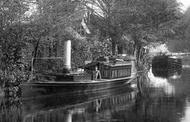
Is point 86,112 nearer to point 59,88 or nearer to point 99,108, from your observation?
point 99,108

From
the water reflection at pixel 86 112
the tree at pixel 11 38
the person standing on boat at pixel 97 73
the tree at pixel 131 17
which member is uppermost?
the tree at pixel 131 17

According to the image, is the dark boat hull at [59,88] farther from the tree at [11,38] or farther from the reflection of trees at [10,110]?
the reflection of trees at [10,110]

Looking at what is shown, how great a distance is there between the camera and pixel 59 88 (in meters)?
25.5

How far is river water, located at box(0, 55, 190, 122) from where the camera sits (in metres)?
18.0

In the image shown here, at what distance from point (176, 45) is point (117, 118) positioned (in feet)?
263

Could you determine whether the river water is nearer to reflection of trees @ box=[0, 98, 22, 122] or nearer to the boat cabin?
reflection of trees @ box=[0, 98, 22, 122]

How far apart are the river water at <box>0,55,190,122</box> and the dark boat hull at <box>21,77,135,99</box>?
415 millimetres

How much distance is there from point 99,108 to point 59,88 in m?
4.98

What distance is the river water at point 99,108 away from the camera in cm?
1802

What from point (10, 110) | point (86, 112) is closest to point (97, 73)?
point (86, 112)

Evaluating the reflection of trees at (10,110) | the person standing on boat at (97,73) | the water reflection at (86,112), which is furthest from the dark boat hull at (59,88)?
the water reflection at (86,112)

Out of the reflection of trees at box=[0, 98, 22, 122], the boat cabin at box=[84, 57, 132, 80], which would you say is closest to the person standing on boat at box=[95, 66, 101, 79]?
the boat cabin at box=[84, 57, 132, 80]

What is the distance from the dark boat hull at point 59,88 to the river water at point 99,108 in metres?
0.42

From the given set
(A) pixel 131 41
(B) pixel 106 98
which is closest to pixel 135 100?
(B) pixel 106 98
